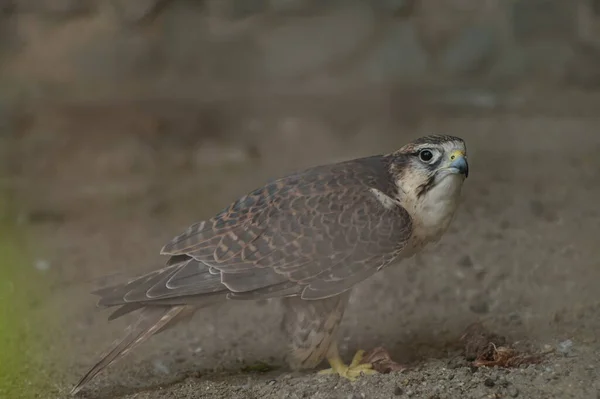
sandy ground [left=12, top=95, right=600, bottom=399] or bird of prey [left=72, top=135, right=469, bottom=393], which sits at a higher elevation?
bird of prey [left=72, top=135, right=469, bottom=393]

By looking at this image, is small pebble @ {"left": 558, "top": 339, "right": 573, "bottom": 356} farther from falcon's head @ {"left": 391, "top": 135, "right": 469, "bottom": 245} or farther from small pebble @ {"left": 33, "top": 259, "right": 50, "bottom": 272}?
small pebble @ {"left": 33, "top": 259, "right": 50, "bottom": 272}

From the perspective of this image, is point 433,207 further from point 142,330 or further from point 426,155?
point 142,330

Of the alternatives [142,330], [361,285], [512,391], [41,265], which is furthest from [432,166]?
[41,265]

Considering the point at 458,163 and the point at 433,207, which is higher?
the point at 458,163

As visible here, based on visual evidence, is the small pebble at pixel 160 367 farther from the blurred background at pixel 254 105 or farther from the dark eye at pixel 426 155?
the dark eye at pixel 426 155

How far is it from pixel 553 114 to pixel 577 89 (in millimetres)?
268

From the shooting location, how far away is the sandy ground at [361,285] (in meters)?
2.52

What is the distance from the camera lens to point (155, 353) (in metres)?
3.01

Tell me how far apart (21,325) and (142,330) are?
1048mm

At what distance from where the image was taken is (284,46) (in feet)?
15.7

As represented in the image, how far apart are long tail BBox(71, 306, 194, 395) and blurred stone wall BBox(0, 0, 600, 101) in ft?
8.39

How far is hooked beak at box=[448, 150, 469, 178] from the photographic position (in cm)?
235

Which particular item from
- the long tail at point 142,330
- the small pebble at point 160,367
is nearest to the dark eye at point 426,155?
the long tail at point 142,330

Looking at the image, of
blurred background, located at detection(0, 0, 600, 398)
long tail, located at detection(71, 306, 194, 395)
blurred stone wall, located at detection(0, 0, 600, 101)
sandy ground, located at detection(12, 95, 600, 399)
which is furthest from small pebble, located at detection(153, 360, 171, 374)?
blurred stone wall, located at detection(0, 0, 600, 101)
